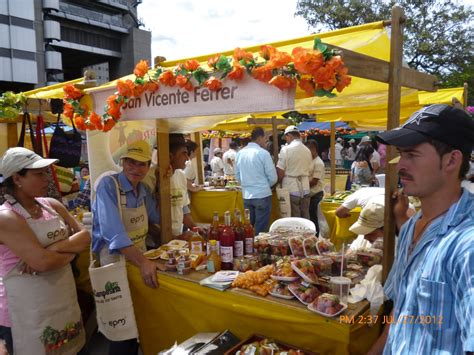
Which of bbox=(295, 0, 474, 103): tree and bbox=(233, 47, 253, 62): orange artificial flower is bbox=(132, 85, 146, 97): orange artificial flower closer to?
bbox=(233, 47, 253, 62): orange artificial flower

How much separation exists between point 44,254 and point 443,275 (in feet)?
7.45

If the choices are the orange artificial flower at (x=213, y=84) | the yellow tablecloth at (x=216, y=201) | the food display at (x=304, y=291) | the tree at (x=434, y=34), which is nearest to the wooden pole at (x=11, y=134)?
the orange artificial flower at (x=213, y=84)

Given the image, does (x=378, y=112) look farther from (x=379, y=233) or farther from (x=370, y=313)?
(x=370, y=313)

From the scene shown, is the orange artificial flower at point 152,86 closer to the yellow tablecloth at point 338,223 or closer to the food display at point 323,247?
the food display at point 323,247

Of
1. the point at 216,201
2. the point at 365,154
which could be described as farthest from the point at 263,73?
the point at 365,154

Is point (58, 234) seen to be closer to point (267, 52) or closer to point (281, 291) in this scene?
point (281, 291)

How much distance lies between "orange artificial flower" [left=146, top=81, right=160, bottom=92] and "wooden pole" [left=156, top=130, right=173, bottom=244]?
0.89 meters

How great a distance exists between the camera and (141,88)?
2.63 meters

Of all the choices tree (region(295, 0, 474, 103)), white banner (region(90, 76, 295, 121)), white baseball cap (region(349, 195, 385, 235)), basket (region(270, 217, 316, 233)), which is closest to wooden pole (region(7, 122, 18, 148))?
white banner (region(90, 76, 295, 121))

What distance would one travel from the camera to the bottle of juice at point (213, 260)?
2.74 m

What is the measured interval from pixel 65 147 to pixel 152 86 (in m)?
1.53

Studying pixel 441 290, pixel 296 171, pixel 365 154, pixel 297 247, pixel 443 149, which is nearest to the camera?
pixel 441 290

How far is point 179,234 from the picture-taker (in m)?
3.91

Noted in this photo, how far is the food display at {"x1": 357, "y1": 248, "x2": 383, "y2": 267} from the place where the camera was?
2.75 m
